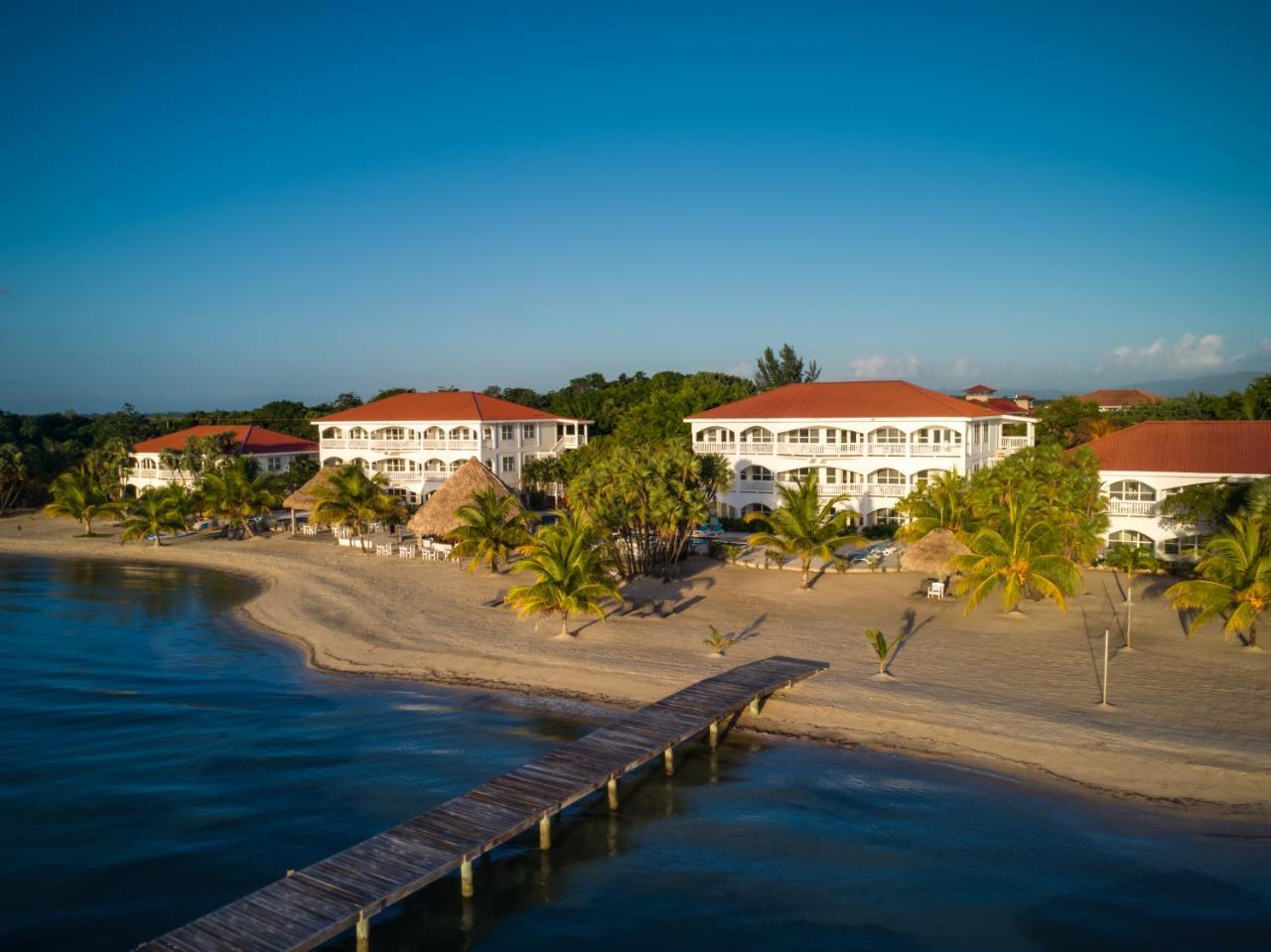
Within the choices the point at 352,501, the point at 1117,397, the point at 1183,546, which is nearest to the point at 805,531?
the point at 1183,546

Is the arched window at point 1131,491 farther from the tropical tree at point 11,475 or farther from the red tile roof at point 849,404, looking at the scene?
the tropical tree at point 11,475

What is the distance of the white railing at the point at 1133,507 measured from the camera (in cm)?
3073

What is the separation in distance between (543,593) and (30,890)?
1236 centimetres

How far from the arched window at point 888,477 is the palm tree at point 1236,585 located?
671 inches

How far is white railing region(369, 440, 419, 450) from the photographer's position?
48031mm

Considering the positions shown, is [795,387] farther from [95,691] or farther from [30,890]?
[30,890]

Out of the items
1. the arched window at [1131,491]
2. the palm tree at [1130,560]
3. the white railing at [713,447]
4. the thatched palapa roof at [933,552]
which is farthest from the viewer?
the white railing at [713,447]

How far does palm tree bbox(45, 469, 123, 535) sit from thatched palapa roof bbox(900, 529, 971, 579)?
132ft

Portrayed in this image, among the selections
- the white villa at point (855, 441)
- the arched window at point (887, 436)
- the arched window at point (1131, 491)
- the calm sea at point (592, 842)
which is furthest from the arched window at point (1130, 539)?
the calm sea at point (592, 842)

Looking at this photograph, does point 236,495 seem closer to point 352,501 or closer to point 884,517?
point 352,501

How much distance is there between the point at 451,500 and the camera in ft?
117

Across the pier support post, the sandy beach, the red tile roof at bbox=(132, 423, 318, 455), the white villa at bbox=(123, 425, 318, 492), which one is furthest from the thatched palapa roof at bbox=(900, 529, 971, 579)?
the red tile roof at bbox=(132, 423, 318, 455)

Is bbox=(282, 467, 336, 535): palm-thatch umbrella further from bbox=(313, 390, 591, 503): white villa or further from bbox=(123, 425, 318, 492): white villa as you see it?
bbox=(123, 425, 318, 492): white villa

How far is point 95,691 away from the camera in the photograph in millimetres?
21719
